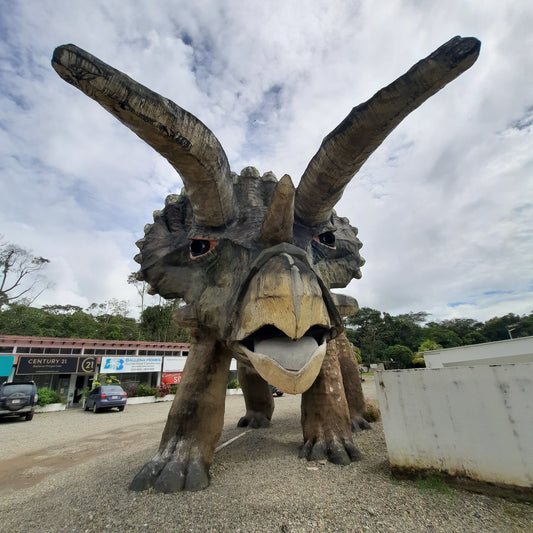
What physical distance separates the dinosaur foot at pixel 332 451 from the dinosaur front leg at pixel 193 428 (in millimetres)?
1125

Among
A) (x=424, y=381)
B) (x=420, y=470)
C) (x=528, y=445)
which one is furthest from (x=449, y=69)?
(x=420, y=470)

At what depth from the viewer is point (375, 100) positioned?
2.25 m

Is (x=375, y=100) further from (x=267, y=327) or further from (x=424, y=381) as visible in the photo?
(x=424, y=381)

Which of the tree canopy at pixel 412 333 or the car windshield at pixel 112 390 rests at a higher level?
the tree canopy at pixel 412 333

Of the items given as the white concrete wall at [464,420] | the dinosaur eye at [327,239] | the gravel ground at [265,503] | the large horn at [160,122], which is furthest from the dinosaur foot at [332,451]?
the large horn at [160,122]

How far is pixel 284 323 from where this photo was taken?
2.06m

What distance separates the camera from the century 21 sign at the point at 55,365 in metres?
16.1

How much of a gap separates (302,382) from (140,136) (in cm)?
204

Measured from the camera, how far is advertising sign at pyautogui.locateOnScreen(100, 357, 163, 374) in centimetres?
1880

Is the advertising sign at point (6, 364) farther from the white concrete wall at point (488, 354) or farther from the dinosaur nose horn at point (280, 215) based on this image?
the white concrete wall at point (488, 354)

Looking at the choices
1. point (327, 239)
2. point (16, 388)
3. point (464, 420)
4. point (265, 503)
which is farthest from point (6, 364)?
point (464, 420)

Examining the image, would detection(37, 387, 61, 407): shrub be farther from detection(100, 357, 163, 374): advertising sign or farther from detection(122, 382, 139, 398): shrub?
detection(122, 382, 139, 398): shrub

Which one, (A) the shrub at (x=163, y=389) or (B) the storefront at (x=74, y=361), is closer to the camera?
(B) the storefront at (x=74, y=361)

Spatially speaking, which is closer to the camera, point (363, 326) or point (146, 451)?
point (146, 451)
